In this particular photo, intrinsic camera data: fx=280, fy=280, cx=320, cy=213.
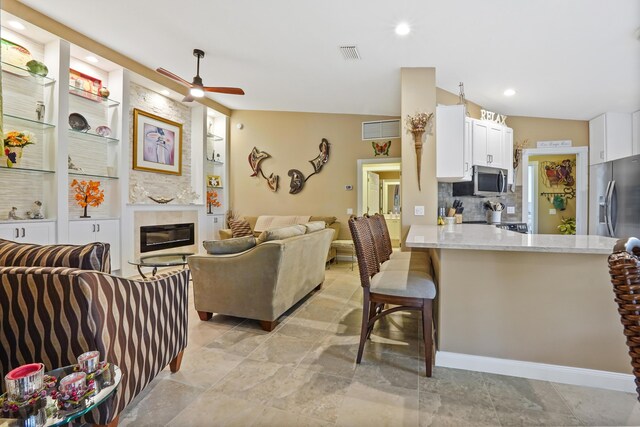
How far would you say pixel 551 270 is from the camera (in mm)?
1787

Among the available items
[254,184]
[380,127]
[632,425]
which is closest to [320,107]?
[380,127]

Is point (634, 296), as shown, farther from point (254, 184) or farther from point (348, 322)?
point (254, 184)

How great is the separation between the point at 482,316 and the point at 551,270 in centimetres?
51

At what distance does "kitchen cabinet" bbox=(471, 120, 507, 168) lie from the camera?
3.66 m

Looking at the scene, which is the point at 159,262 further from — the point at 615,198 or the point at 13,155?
the point at 615,198

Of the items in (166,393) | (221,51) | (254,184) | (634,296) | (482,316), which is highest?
(221,51)

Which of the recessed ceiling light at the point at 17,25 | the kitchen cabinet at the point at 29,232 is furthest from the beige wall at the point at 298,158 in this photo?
the recessed ceiling light at the point at 17,25

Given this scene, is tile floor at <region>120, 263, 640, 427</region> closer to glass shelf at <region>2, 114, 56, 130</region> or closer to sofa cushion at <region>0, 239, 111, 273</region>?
sofa cushion at <region>0, 239, 111, 273</region>

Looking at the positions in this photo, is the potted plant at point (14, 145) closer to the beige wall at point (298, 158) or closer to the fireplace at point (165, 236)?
the fireplace at point (165, 236)

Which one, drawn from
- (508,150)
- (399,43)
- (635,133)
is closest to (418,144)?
(399,43)

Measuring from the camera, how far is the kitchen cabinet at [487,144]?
3.66 metres

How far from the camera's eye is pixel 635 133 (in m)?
3.79

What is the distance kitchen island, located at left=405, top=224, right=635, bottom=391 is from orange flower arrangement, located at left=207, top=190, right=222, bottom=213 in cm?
513

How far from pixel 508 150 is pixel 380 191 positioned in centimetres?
380
